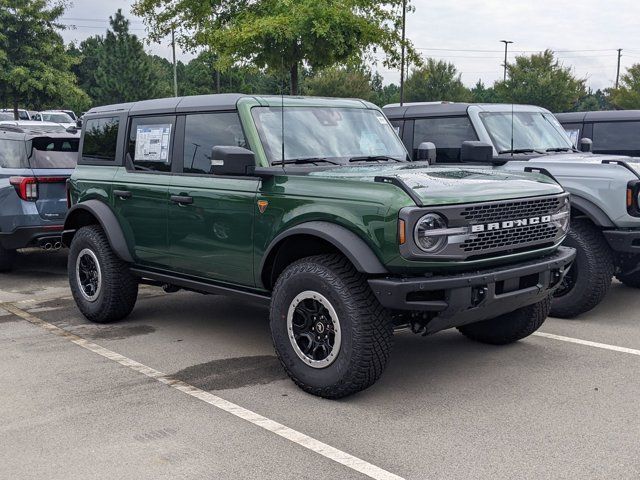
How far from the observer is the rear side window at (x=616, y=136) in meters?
9.83

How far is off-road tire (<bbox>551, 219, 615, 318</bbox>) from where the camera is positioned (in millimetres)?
6637

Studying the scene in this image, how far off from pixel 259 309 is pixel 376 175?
3038 millimetres

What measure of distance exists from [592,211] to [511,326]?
161cm

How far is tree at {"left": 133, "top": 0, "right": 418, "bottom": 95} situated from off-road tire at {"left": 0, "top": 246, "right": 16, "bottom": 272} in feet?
25.5

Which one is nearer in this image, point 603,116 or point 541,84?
point 603,116

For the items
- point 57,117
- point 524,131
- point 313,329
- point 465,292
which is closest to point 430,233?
point 465,292

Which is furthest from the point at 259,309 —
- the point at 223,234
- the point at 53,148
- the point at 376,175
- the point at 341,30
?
the point at 341,30

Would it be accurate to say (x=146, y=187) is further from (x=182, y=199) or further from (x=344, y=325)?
(x=344, y=325)

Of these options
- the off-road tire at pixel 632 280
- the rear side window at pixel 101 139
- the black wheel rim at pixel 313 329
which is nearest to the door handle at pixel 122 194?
the rear side window at pixel 101 139

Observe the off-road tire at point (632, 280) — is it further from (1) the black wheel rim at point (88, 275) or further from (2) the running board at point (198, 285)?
(1) the black wheel rim at point (88, 275)

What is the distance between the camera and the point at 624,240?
656cm

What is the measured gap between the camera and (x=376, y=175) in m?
4.65

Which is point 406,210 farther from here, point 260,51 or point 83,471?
point 260,51

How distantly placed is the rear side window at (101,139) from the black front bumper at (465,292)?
3300mm
